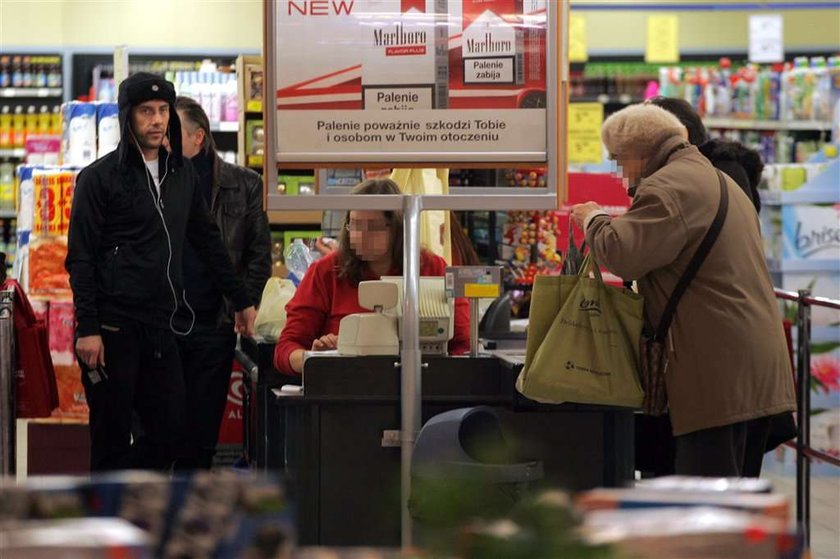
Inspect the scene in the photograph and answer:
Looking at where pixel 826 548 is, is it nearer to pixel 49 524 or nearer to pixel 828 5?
pixel 49 524

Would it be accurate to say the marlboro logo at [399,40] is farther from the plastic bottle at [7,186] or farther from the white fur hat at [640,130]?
the plastic bottle at [7,186]

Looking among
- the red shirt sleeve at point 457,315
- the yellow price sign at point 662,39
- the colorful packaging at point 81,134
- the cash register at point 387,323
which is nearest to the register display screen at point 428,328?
the cash register at point 387,323

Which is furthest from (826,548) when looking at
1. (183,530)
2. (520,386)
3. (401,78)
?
(183,530)

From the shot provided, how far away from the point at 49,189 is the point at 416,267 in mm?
3084

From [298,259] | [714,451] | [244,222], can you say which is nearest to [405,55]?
[714,451]

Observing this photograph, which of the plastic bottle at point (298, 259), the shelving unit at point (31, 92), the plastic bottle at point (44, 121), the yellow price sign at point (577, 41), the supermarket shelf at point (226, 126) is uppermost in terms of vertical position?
the yellow price sign at point (577, 41)

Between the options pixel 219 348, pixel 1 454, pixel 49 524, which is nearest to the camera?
pixel 49 524

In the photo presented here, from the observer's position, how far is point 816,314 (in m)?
7.19

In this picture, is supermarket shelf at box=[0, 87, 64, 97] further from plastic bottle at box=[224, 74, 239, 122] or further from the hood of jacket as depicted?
the hood of jacket

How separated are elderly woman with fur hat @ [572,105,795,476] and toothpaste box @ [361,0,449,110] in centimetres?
55

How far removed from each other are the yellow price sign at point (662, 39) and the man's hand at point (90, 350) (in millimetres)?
7796

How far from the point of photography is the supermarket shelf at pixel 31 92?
10641 mm

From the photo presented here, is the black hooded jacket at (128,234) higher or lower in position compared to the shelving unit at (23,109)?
lower

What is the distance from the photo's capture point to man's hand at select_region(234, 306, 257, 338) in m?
5.08
